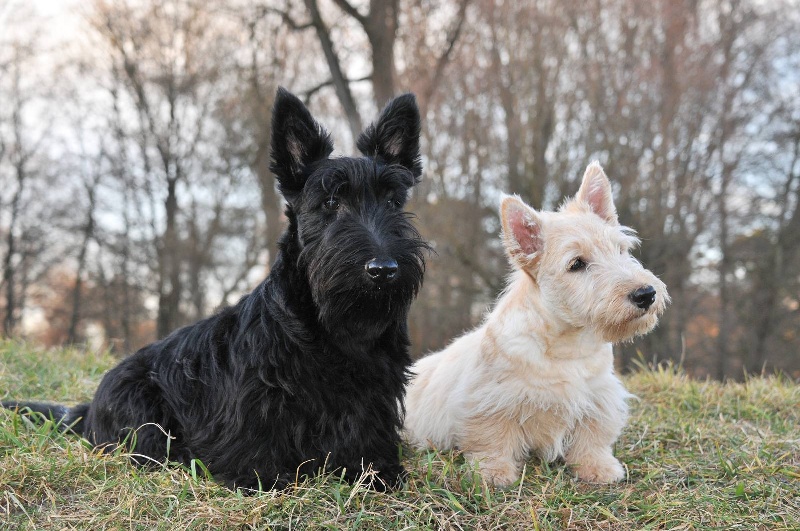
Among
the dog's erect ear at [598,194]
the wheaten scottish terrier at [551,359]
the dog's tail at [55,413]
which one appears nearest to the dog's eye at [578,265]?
the wheaten scottish terrier at [551,359]

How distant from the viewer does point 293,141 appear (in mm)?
3287

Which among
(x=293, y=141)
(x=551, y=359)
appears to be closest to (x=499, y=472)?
(x=551, y=359)

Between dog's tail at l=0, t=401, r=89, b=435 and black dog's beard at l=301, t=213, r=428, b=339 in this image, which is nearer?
black dog's beard at l=301, t=213, r=428, b=339

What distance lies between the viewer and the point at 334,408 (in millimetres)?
3217

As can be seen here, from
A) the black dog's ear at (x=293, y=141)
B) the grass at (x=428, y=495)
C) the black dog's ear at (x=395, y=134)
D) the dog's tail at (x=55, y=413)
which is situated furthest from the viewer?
the dog's tail at (x=55, y=413)

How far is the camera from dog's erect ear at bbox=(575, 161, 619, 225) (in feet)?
12.8

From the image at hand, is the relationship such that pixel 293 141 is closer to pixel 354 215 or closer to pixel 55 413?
pixel 354 215

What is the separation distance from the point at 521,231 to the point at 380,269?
1159mm

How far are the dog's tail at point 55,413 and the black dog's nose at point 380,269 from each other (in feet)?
7.75

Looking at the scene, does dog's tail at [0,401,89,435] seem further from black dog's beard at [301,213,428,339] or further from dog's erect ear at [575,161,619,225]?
dog's erect ear at [575,161,619,225]

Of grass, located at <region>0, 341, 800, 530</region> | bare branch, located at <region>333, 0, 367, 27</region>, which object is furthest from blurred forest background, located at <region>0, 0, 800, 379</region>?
grass, located at <region>0, 341, 800, 530</region>

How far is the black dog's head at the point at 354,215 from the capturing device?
2908 mm

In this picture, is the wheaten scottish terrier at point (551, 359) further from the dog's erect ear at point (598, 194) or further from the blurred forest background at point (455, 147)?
the blurred forest background at point (455, 147)

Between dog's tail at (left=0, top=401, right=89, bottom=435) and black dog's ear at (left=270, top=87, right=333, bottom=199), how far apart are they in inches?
83.6
